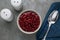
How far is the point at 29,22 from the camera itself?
934 millimetres

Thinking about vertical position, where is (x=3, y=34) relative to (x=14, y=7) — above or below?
below

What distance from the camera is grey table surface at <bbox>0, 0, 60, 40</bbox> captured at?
1022 millimetres

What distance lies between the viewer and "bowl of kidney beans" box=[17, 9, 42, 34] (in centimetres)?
94

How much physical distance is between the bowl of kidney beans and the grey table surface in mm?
82

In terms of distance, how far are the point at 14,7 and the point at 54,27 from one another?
21 centimetres

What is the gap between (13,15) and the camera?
102cm

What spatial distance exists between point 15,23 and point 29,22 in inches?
4.6

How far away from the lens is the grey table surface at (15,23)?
3.35ft

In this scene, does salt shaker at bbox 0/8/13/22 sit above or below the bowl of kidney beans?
above

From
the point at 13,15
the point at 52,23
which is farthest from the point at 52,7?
the point at 13,15

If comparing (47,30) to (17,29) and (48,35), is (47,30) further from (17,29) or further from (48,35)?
(17,29)

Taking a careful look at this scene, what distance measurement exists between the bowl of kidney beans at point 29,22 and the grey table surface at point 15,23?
8 cm

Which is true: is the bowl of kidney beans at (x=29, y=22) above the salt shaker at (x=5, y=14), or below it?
below

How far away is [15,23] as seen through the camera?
40.4 inches
